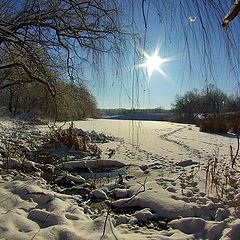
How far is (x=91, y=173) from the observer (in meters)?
6.62

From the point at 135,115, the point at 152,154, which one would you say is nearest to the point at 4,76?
the point at 152,154

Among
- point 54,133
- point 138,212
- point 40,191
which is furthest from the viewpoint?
point 54,133

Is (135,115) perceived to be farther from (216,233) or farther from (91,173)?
(91,173)

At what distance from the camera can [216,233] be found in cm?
310

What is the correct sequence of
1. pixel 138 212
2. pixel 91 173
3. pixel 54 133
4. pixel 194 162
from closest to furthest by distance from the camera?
pixel 138 212, pixel 91 173, pixel 194 162, pixel 54 133

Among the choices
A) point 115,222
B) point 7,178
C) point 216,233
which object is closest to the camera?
point 216,233

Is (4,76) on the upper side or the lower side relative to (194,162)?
upper

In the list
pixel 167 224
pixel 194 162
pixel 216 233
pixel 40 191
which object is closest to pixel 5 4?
pixel 40 191

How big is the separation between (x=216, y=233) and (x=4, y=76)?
7.94m

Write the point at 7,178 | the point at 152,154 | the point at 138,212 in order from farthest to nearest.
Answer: the point at 152,154 < the point at 7,178 < the point at 138,212

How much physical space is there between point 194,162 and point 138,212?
4.03 meters

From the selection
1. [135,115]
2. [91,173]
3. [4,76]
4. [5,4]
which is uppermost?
[5,4]

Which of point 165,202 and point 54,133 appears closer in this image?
point 165,202

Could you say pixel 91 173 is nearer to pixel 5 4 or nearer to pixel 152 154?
pixel 152 154
